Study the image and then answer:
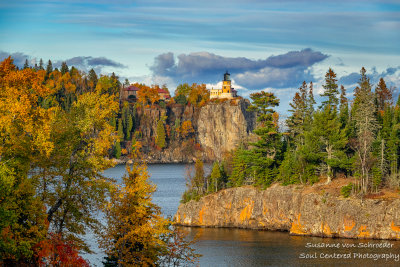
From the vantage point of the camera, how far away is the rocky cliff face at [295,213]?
6009 centimetres

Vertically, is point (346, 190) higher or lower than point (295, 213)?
higher

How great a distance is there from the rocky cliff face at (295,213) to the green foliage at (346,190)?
2.93 ft

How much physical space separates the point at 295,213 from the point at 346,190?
6.86 metres

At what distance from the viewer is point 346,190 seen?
64062 millimetres

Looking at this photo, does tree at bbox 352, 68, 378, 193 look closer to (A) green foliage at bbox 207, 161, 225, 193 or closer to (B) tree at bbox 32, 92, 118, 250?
(A) green foliage at bbox 207, 161, 225, 193

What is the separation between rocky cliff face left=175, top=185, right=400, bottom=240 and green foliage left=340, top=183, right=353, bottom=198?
0.89 meters

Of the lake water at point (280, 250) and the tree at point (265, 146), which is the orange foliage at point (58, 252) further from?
the tree at point (265, 146)

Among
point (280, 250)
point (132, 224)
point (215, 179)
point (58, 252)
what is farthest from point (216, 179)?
point (58, 252)

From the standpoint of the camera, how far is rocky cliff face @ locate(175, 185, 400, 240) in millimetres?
60094

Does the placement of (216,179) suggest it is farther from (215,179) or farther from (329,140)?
(329,140)

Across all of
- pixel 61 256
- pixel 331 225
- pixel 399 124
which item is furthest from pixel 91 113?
pixel 399 124

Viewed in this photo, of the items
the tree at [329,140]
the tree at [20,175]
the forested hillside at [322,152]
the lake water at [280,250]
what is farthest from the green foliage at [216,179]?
the tree at [20,175]

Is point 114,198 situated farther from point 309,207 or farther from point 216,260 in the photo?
point 309,207

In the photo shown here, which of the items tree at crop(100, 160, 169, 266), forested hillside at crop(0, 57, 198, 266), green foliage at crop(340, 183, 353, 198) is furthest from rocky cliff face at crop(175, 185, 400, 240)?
tree at crop(100, 160, 169, 266)
